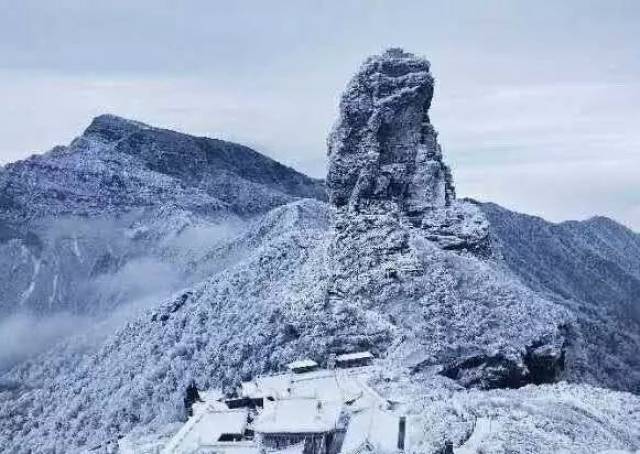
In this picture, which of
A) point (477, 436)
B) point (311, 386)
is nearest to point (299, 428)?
point (477, 436)

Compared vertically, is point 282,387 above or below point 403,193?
below

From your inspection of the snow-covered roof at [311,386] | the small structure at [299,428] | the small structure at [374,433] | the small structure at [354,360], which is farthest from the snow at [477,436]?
the small structure at [354,360]

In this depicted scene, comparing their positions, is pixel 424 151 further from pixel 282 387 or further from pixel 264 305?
pixel 282 387

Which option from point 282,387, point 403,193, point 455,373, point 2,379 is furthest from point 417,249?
point 2,379

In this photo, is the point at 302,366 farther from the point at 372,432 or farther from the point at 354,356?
the point at 372,432

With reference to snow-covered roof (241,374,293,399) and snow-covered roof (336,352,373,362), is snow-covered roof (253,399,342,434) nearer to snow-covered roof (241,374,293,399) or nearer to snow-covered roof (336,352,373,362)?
snow-covered roof (241,374,293,399)

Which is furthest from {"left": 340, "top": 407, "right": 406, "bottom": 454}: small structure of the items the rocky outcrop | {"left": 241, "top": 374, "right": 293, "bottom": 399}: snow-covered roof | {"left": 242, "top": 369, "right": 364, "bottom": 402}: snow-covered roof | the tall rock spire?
the tall rock spire
